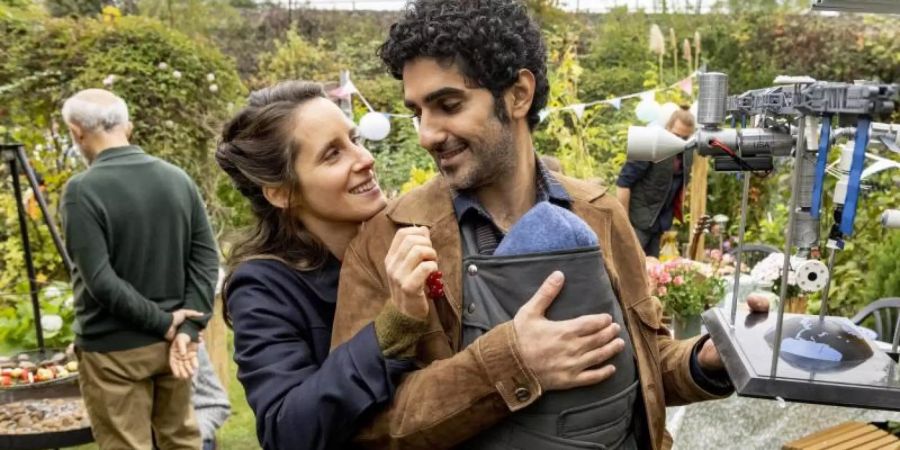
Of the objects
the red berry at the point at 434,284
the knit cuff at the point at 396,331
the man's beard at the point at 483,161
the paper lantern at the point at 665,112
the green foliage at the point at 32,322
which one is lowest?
the green foliage at the point at 32,322

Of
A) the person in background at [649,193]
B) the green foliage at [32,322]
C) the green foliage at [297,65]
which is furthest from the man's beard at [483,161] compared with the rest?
the green foliage at [297,65]

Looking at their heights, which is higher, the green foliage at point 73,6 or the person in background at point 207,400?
the green foliage at point 73,6

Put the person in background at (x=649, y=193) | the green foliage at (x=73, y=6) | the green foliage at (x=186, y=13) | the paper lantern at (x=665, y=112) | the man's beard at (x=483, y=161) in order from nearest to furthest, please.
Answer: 1. the man's beard at (x=483, y=161)
2. the person in background at (x=649, y=193)
3. the paper lantern at (x=665, y=112)
4. the green foliage at (x=186, y=13)
5. the green foliage at (x=73, y=6)

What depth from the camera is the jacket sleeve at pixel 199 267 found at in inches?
139

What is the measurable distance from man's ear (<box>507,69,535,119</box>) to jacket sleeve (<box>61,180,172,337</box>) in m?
2.27

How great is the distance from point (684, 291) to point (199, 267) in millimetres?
2275

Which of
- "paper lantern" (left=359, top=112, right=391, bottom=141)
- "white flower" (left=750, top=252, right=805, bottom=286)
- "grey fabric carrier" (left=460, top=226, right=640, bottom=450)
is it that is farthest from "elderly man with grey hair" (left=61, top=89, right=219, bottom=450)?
"paper lantern" (left=359, top=112, right=391, bottom=141)

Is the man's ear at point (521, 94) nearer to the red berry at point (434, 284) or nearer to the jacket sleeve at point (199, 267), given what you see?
the red berry at point (434, 284)

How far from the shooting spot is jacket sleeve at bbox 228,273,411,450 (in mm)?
1333

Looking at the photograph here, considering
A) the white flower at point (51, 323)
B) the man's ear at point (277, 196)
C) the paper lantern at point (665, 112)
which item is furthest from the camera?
A: the paper lantern at point (665, 112)

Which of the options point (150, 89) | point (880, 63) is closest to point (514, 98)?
point (150, 89)

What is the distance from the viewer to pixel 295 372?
4.71 feet

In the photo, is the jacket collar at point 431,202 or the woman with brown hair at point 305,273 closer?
the woman with brown hair at point 305,273

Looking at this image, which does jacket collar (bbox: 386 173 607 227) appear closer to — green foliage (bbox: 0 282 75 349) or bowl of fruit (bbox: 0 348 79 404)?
bowl of fruit (bbox: 0 348 79 404)
